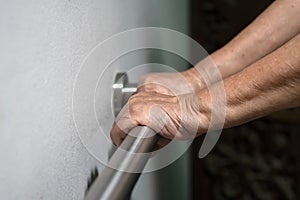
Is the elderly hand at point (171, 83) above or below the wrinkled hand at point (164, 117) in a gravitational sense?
below

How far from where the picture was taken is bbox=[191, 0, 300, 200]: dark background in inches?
48.5

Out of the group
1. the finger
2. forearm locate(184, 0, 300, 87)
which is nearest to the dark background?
forearm locate(184, 0, 300, 87)

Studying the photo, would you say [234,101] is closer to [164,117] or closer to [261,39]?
[164,117]

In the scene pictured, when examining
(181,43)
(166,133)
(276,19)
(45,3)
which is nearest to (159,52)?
(181,43)

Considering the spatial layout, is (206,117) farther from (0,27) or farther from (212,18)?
(212,18)

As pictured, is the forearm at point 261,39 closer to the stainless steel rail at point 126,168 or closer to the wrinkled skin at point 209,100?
the wrinkled skin at point 209,100

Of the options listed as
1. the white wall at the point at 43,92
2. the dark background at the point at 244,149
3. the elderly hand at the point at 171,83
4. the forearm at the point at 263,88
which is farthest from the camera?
the dark background at the point at 244,149

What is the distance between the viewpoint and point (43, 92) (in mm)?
408

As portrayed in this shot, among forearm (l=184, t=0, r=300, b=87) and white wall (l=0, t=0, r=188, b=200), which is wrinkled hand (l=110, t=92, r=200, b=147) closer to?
white wall (l=0, t=0, r=188, b=200)

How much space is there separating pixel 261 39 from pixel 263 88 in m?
0.24

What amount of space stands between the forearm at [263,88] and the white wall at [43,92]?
0.16 metres

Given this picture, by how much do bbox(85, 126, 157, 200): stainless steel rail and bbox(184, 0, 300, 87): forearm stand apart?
0.23m

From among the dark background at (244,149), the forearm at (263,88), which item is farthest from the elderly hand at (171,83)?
the dark background at (244,149)

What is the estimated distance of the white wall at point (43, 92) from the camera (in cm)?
34
